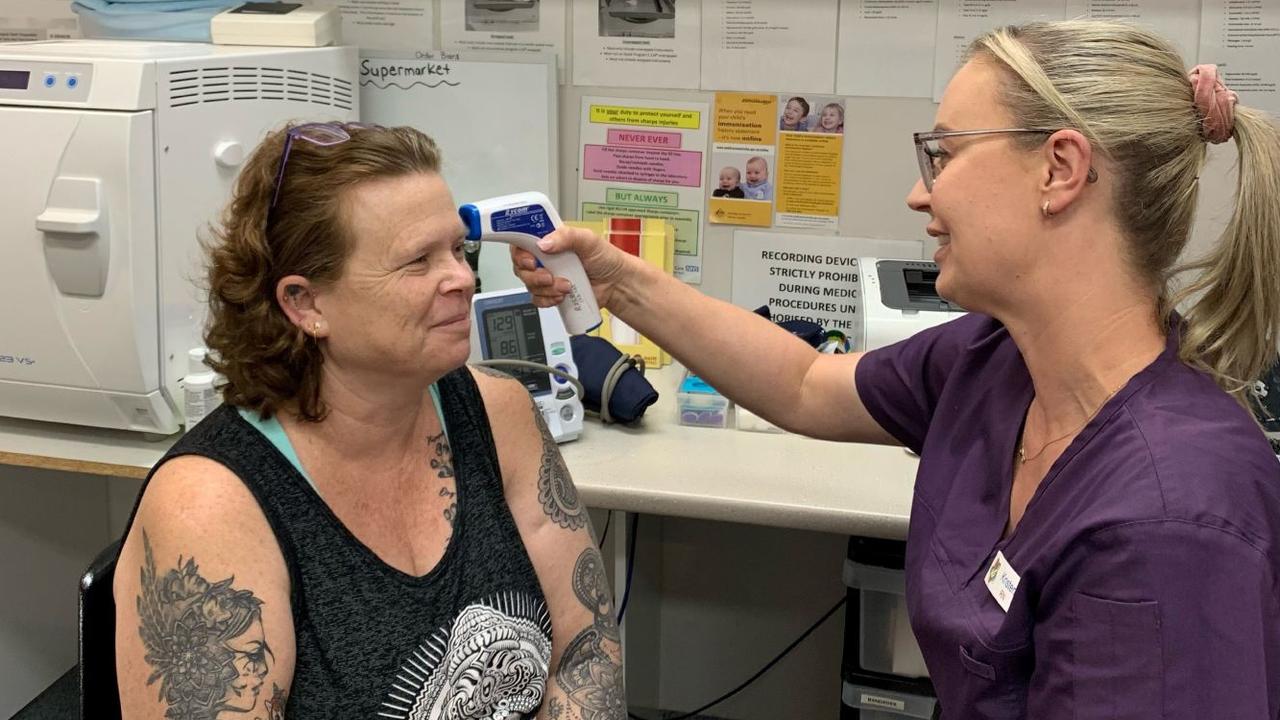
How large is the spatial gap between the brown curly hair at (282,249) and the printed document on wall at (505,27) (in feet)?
3.83

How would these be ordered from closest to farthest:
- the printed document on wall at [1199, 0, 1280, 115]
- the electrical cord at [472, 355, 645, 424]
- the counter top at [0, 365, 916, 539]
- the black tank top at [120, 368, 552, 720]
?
1. the black tank top at [120, 368, 552, 720]
2. the counter top at [0, 365, 916, 539]
3. the electrical cord at [472, 355, 645, 424]
4. the printed document on wall at [1199, 0, 1280, 115]

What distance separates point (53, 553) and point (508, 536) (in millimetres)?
1549

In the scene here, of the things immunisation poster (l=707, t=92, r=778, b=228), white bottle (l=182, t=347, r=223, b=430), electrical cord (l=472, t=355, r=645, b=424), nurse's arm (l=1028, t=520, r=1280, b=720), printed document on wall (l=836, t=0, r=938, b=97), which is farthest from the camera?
immunisation poster (l=707, t=92, r=778, b=228)

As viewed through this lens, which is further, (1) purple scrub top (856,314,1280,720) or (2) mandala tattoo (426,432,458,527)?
(2) mandala tattoo (426,432,458,527)

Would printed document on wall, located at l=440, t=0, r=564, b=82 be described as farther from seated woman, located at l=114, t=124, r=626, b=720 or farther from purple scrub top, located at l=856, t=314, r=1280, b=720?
purple scrub top, located at l=856, t=314, r=1280, b=720

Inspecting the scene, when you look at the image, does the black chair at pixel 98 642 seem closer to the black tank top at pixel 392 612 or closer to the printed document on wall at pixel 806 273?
the black tank top at pixel 392 612

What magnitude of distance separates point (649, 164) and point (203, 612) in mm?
1495

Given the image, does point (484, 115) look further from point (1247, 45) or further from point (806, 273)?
point (1247, 45)

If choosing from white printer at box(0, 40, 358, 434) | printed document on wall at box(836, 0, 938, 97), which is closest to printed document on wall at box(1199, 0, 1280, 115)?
printed document on wall at box(836, 0, 938, 97)

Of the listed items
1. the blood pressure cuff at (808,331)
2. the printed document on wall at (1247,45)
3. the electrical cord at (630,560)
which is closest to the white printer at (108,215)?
the electrical cord at (630,560)

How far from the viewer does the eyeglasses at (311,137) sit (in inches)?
52.0

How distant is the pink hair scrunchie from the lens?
120 centimetres

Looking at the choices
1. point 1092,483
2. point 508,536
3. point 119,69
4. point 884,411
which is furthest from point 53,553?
point 1092,483

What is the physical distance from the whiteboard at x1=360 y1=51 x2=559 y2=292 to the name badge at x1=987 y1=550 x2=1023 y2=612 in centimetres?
141
